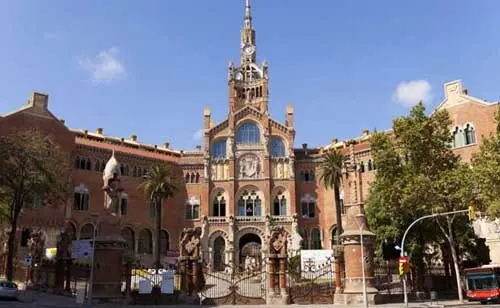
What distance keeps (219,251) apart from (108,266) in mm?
35071

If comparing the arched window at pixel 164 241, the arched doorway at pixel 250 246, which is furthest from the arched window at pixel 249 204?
the arched window at pixel 164 241

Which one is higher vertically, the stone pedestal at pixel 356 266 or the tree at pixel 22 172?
the tree at pixel 22 172

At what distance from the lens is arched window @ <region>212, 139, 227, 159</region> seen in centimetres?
6632

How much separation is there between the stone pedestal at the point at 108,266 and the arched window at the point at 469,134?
127 ft

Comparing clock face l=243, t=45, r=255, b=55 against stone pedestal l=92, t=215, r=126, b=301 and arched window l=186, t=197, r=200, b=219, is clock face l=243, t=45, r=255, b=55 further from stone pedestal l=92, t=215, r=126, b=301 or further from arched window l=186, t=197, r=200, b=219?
stone pedestal l=92, t=215, r=126, b=301

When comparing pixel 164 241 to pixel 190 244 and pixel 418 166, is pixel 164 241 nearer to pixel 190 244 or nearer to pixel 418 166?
pixel 190 244

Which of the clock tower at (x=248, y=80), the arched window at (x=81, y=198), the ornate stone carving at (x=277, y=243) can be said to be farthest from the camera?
the clock tower at (x=248, y=80)

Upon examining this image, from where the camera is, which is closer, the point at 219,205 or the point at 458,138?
the point at 458,138

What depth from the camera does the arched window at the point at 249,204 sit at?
64.8m

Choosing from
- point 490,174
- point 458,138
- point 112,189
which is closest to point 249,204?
point 458,138

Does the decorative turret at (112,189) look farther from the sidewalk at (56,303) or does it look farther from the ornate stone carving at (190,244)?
the sidewalk at (56,303)

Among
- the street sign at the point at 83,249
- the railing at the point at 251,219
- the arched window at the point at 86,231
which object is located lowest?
the street sign at the point at 83,249

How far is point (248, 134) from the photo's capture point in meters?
67.3

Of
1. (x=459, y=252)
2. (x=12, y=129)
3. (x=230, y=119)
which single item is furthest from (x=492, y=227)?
(x=12, y=129)
